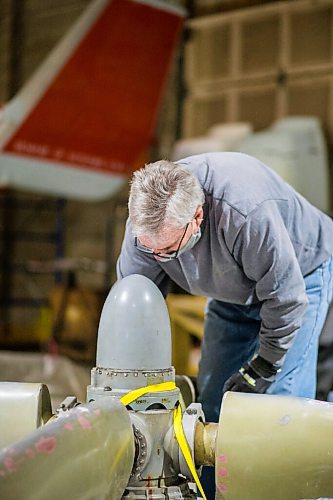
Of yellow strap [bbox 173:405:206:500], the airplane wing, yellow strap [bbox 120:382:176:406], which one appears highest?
the airplane wing

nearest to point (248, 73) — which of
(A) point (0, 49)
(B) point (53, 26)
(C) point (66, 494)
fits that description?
(B) point (53, 26)

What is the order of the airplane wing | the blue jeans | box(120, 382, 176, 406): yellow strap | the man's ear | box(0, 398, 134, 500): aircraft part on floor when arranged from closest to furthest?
box(0, 398, 134, 500): aircraft part on floor < box(120, 382, 176, 406): yellow strap < the man's ear < the blue jeans < the airplane wing

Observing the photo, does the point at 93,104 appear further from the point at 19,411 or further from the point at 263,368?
the point at 19,411

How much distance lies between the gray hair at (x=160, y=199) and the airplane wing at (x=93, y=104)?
13.8ft

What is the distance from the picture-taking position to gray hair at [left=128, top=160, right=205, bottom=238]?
1765 millimetres

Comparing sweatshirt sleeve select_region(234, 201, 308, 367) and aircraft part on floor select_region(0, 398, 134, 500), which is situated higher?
sweatshirt sleeve select_region(234, 201, 308, 367)

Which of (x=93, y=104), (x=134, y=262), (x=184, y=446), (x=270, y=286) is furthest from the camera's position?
(x=93, y=104)

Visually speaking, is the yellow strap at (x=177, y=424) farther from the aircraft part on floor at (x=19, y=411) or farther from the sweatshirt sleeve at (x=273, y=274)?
the sweatshirt sleeve at (x=273, y=274)

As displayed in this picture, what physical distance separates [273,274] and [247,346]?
507 mm

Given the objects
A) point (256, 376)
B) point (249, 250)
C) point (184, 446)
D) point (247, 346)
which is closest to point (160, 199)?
point (249, 250)

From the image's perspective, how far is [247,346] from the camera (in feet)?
7.98

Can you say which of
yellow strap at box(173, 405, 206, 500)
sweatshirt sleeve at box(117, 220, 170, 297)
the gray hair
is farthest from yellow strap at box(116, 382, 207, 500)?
sweatshirt sleeve at box(117, 220, 170, 297)

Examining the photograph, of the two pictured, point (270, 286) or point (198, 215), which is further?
point (270, 286)

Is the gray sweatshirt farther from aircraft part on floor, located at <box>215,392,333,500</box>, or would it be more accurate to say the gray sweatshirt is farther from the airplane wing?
the airplane wing
